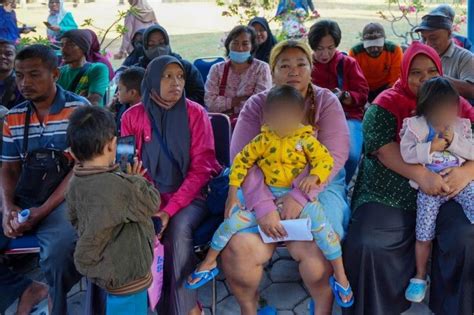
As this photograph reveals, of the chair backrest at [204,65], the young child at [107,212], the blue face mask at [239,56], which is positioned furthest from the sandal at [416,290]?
the chair backrest at [204,65]

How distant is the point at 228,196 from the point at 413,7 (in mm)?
5696

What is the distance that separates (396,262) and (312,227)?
47 centimetres

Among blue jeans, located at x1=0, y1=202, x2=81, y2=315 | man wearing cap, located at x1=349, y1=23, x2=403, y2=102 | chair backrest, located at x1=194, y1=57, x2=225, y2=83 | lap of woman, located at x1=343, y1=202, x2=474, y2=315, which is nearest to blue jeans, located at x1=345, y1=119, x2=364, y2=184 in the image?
lap of woman, located at x1=343, y1=202, x2=474, y2=315

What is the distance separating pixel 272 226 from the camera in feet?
7.80

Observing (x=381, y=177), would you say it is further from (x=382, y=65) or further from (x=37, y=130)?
(x=382, y=65)

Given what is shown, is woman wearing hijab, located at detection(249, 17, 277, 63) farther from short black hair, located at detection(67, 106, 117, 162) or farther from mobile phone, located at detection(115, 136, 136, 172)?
short black hair, located at detection(67, 106, 117, 162)

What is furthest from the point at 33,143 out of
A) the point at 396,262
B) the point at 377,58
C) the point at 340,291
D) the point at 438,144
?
the point at 377,58

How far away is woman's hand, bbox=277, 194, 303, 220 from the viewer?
240 centimetres

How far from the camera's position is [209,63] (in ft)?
16.6

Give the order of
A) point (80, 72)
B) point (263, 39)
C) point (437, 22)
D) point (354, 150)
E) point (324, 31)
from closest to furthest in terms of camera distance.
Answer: point (354, 150)
point (437, 22)
point (324, 31)
point (80, 72)
point (263, 39)

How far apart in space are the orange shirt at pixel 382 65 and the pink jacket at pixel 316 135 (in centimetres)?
201

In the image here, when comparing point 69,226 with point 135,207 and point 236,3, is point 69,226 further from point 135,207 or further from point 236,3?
point 236,3

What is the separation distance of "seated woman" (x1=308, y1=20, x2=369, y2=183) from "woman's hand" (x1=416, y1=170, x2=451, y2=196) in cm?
156

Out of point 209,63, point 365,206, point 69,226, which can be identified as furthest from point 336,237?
point 209,63
